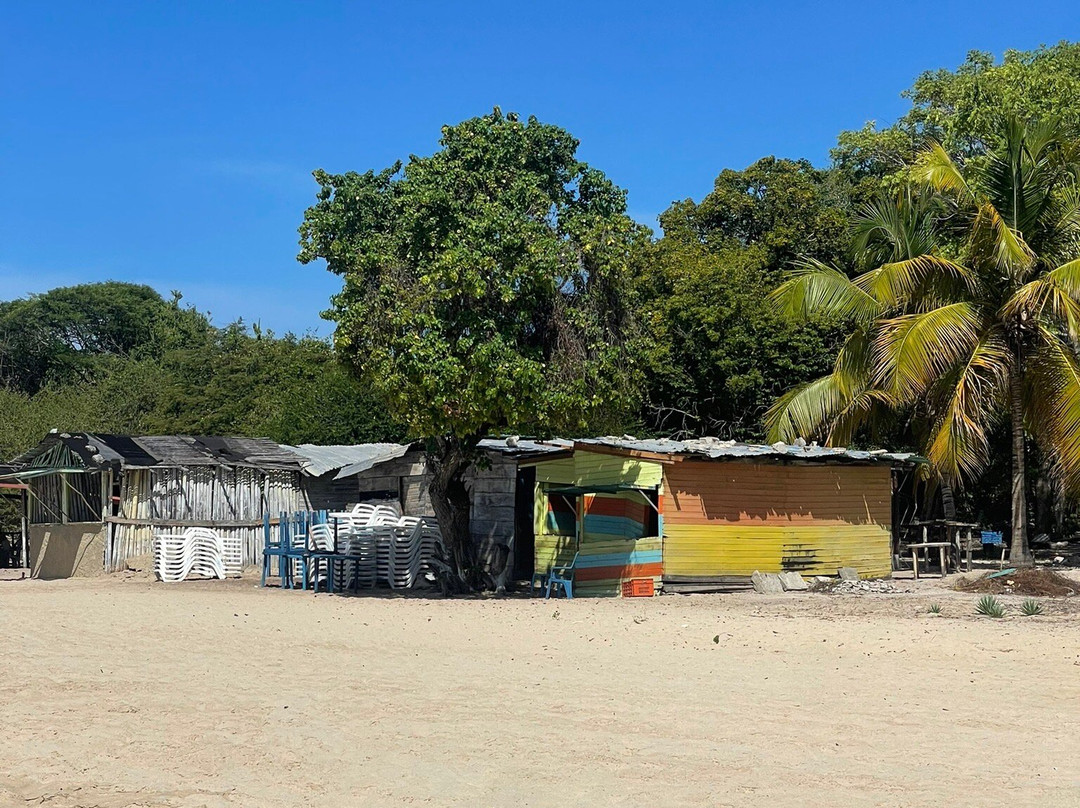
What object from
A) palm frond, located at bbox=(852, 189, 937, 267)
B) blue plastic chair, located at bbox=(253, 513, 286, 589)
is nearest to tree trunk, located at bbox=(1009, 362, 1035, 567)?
palm frond, located at bbox=(852, 189, 937, 267)

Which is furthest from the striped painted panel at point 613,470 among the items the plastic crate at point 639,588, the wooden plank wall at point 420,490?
the wooden plank wall at point 420,490

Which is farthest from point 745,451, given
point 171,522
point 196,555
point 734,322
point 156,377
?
point 156,377

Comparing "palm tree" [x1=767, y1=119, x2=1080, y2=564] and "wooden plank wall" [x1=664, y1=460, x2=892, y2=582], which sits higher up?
"palm tree" [x1=767, y1=119, x2=1080, y2=564]

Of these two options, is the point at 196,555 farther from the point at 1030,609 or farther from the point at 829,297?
the point at 1030,609

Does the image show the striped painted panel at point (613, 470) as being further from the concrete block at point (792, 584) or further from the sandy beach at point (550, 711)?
the sandy beach at point (550, 711)

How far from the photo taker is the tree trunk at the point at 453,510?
67.9 ft

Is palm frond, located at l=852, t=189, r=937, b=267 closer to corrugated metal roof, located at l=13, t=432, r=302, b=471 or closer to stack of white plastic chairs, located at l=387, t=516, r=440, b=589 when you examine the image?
stack of white plastic chairs, located at l=387, t=516, r=440, b=589

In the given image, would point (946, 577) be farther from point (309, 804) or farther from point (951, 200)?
point (309, 804)

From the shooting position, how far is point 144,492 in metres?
25.4

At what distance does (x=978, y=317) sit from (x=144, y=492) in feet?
56.2

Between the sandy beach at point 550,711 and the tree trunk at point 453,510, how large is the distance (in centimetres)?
511

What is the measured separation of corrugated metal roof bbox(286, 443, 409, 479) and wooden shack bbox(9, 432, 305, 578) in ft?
1.58

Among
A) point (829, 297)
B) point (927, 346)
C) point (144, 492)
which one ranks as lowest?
point (144, 492)

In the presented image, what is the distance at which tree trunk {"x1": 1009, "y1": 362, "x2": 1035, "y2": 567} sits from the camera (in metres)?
20.5
